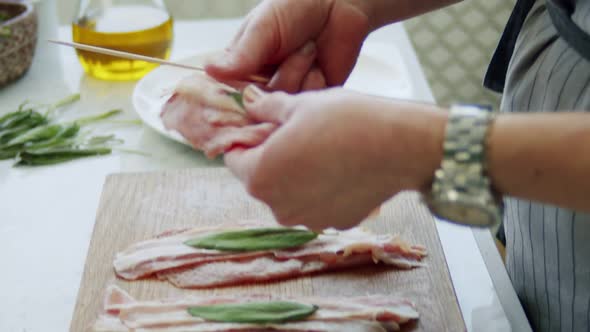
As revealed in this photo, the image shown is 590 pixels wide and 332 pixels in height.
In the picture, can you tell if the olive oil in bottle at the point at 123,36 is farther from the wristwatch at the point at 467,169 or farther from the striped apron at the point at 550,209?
the wristwatch at the point at 467,169

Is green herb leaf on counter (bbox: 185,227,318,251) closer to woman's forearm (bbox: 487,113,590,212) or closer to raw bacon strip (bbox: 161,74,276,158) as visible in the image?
raw bacon strip (bbox: 161,74,276,158)

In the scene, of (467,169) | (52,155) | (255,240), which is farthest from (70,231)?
(467,169)

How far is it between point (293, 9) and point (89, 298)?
53 centimetres

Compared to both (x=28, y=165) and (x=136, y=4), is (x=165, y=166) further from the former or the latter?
(x=136, y=4)

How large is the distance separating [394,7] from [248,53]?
26 cm

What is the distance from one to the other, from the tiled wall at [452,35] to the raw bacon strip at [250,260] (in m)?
1.76

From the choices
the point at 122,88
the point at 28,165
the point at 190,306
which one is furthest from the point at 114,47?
the point at 190,306

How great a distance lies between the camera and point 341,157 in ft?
2.42

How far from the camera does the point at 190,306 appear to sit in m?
1.00

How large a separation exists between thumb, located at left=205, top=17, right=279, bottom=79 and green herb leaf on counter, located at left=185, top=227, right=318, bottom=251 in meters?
0.26

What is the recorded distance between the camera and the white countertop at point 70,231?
3.46 ft

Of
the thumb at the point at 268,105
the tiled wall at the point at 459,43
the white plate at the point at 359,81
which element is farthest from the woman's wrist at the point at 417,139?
the tiled wall at the point at 459,43

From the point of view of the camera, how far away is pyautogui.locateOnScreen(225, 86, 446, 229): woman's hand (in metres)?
0.72

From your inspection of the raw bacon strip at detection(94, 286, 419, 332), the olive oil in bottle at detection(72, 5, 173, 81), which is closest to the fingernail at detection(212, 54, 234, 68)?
the raw bacon strip at detection(94, 286, 419, 332)
